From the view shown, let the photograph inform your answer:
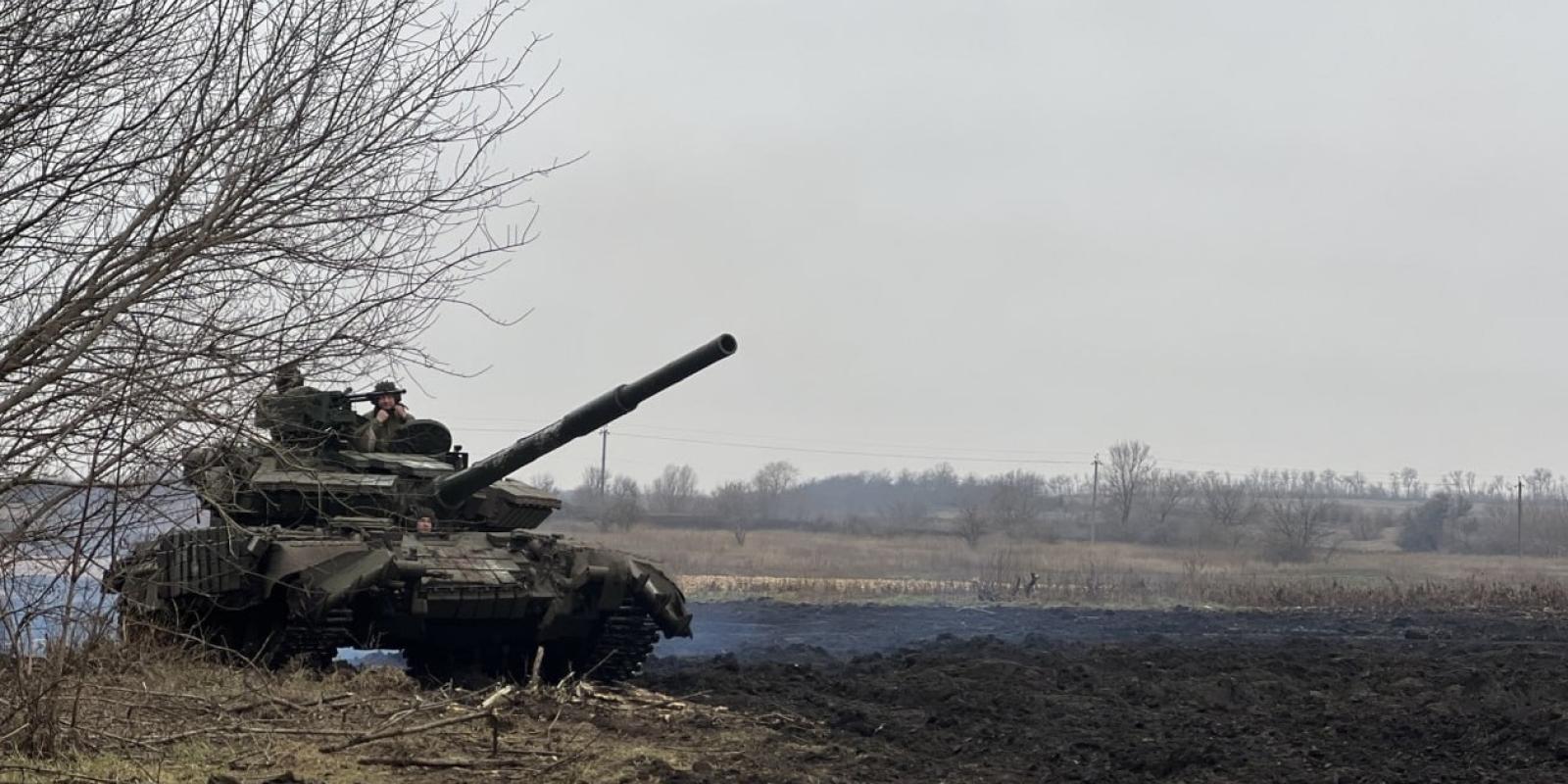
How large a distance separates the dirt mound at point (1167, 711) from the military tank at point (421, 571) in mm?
1018

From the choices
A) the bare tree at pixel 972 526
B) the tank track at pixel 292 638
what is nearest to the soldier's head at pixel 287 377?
the tank track at pixel 292 638

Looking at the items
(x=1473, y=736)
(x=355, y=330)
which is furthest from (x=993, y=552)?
(x=355, y=330)

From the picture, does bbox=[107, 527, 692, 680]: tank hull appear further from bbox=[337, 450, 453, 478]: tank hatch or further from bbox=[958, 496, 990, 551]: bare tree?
bbox=[958, 496, 990, 551]: bare tree

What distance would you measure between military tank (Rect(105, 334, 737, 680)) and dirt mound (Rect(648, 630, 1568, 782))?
1018 mm

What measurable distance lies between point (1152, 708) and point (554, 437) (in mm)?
5162

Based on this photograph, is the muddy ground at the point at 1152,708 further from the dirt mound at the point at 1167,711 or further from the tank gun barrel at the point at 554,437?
the tank gun barrel at the point at 554,437

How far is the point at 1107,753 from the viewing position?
10.8 m

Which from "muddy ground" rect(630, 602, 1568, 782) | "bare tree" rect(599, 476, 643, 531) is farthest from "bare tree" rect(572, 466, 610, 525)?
"muddy ground" rect(630, 602, 1568, 782)

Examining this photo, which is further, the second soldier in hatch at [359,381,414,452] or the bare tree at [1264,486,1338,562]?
the bare tree at [1264,486,1338,562]

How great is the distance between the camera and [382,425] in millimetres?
15680

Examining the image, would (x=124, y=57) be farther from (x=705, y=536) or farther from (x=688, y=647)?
(x=705, y=536)

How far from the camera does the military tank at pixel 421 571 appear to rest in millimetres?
13055

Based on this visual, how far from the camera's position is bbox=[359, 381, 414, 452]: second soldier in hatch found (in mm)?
15383

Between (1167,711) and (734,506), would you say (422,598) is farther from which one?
(734,506)
